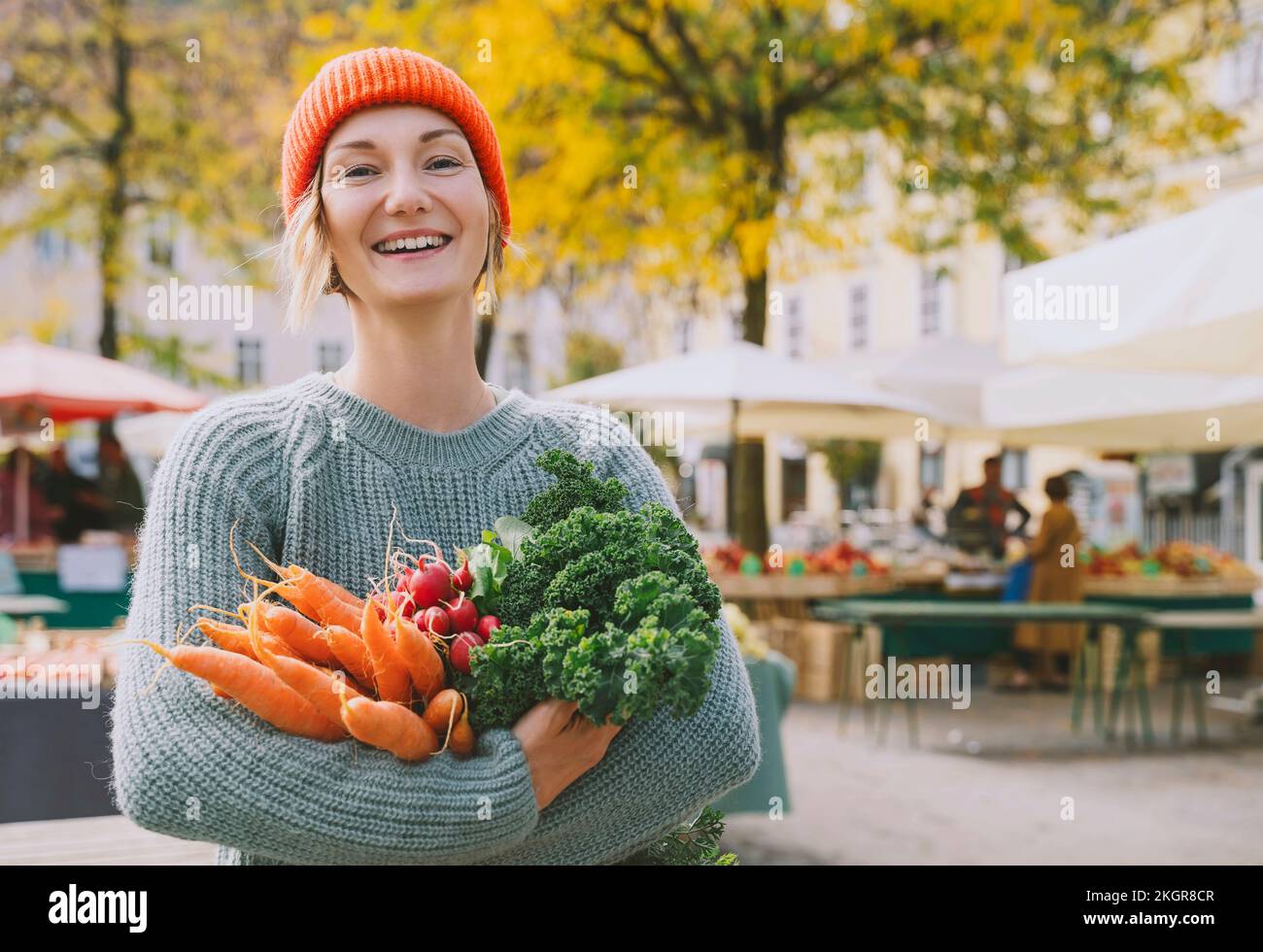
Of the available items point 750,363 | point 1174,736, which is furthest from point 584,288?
point 1174,736

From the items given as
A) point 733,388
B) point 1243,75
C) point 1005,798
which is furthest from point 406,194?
point 1243,75

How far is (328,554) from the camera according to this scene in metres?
1.65

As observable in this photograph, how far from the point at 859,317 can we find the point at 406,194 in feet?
103

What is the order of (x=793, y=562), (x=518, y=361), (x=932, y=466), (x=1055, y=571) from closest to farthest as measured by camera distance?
(x=1055, y=571)
(x=793, y=562)
(x=932, y=466)
(x=518, y=361)

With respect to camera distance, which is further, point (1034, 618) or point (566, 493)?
point (1034, 618)

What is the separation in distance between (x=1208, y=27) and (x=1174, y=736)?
701cm

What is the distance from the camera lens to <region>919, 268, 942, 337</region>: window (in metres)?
29.0

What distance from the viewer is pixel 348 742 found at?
4.72 ft

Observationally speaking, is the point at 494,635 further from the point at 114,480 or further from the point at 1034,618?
the point at 114,480

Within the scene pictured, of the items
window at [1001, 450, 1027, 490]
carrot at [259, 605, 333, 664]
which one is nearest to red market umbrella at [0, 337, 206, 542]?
carrot at [259, 605, 333, 664]

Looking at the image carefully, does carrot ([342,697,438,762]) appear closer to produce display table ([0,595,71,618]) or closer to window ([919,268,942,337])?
produce display table ([0,595,71,618])

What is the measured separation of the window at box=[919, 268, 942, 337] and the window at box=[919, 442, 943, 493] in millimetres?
2829

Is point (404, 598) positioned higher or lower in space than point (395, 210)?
lower
